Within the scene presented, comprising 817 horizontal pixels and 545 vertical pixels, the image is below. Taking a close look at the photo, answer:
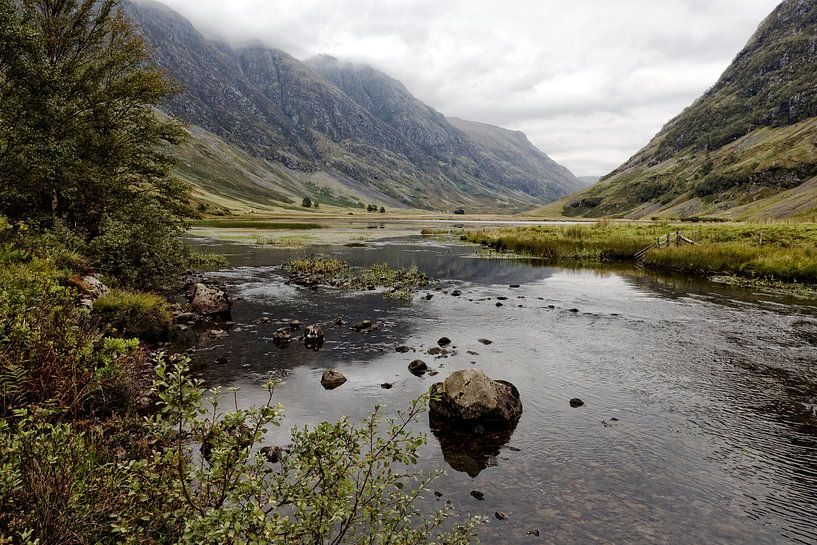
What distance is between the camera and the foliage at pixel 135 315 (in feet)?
61.3

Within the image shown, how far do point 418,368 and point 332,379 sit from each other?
3.77 m

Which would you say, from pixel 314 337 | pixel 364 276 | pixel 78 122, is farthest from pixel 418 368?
pixel 78 122

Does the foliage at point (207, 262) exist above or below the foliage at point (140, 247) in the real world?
below

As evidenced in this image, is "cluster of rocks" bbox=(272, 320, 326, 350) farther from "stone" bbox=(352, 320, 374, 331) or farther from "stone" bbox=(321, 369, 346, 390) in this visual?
"stone" bbox=(321, 369, 346, 390)

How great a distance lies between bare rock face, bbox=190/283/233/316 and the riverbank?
43323mm

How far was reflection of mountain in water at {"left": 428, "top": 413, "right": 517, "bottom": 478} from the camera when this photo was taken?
39.8ft

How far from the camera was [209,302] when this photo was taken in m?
27.6

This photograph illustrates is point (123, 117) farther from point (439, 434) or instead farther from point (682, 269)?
point (682, 269)

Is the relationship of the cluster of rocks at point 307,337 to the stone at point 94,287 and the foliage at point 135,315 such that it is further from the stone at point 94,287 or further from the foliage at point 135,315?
the stone at point 94,287

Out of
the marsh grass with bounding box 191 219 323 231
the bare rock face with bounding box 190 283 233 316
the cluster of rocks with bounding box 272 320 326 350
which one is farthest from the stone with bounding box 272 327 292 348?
the marsh grass with bounding box 191 219 323 231

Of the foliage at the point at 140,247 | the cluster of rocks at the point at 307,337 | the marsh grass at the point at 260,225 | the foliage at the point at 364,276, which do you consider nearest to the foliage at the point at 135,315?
the foliage at the point at 140,247

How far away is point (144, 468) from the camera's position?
595 cm

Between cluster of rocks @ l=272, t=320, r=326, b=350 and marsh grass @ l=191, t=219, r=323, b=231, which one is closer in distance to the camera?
cluster of rocks @ l=272, t=320, r=326, b=350

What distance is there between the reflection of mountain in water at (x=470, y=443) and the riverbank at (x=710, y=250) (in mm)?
35830
